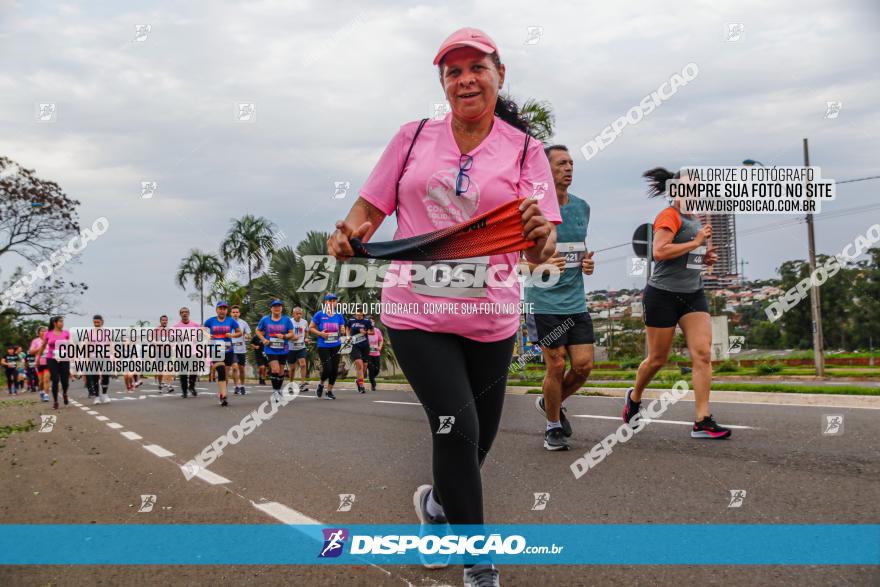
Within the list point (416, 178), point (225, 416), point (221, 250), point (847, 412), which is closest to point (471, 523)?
point (416, 178)

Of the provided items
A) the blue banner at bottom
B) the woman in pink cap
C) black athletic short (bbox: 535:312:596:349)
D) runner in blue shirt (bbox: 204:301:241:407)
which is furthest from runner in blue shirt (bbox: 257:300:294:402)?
the woman in pink cap

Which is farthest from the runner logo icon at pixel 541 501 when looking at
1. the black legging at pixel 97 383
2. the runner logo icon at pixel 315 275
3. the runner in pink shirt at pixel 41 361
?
the runner logo icon at pixel 315 275

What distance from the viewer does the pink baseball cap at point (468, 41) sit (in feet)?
9.30

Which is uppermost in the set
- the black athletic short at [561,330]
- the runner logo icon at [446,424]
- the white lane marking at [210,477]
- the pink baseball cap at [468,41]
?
the pink baseball cap at [468,41]

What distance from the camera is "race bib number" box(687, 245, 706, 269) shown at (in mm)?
6434

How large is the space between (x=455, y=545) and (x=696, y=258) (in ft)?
14.2

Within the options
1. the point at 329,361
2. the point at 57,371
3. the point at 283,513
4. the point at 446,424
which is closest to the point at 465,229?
the point at 446,424

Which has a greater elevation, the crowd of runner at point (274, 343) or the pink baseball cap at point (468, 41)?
the pink baseball cap at point (468, 41)

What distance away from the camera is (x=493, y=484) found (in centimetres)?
503

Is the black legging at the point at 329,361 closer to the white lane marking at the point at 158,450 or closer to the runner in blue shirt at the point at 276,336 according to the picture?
the runner in blue shirt at the point at 276,336

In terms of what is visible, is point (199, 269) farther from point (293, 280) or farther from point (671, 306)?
point (671, 306)

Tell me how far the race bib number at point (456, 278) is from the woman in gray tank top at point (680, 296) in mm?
3905

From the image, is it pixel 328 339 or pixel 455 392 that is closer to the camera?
pixel 455 392

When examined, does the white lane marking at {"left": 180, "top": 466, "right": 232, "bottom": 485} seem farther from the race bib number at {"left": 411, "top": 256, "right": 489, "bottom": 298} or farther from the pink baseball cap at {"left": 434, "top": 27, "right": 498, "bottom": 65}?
the pink baseball cap at {"left": 434, "top": 27, "right": 498, "bottom": 65}
